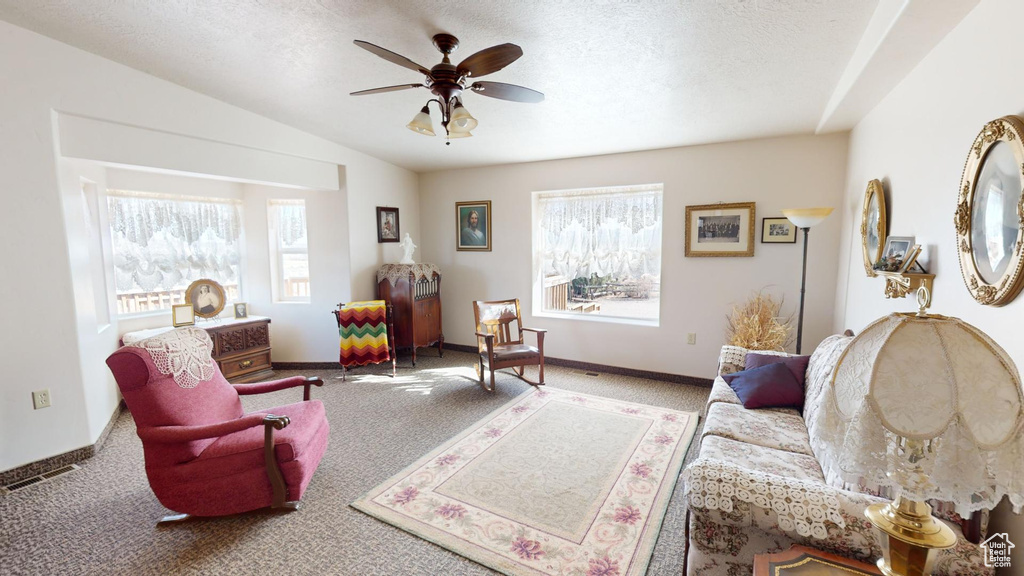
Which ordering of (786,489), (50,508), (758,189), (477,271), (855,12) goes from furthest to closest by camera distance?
(477,271) < (758,189) < (50,508) < (855,12) < (786,489)

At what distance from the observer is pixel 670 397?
3.88 meters

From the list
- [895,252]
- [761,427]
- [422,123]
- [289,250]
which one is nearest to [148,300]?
[289,250]

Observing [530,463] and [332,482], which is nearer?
[332,482]

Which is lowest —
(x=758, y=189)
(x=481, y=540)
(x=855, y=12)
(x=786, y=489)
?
(x=481, y=540)

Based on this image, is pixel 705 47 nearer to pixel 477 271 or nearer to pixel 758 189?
pixel 758 189

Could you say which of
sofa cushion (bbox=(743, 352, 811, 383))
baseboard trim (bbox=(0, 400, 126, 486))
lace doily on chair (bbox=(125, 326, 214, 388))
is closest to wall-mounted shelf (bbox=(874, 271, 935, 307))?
sofa cushion (bbox=(743, 352, 811, 383))

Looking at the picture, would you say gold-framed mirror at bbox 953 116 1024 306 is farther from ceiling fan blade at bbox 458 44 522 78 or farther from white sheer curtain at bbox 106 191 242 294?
white sheer curtain at bbox 106 191 242 294

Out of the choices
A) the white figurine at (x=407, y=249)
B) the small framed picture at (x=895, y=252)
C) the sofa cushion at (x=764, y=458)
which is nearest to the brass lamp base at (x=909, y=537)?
the sofa cushion at (x=764, y=458)

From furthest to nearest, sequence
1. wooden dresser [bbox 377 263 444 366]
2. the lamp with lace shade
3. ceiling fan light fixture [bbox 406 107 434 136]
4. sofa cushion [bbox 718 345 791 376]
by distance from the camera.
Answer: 1. wooden dresser [bbox 377 263 444 366]
2. sofa cushion [bbox 718 345 791 376]
3. ceiling fan light fixture [bbox 406 107 434 136]
4. the lamp with lace shade

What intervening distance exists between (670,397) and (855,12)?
10.0 feet

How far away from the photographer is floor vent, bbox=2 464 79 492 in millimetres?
2438

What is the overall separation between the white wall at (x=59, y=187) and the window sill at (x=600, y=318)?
3680 mm

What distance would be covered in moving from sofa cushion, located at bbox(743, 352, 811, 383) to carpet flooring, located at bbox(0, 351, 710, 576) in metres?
0.72

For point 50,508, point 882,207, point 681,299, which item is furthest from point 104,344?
point 882,207
